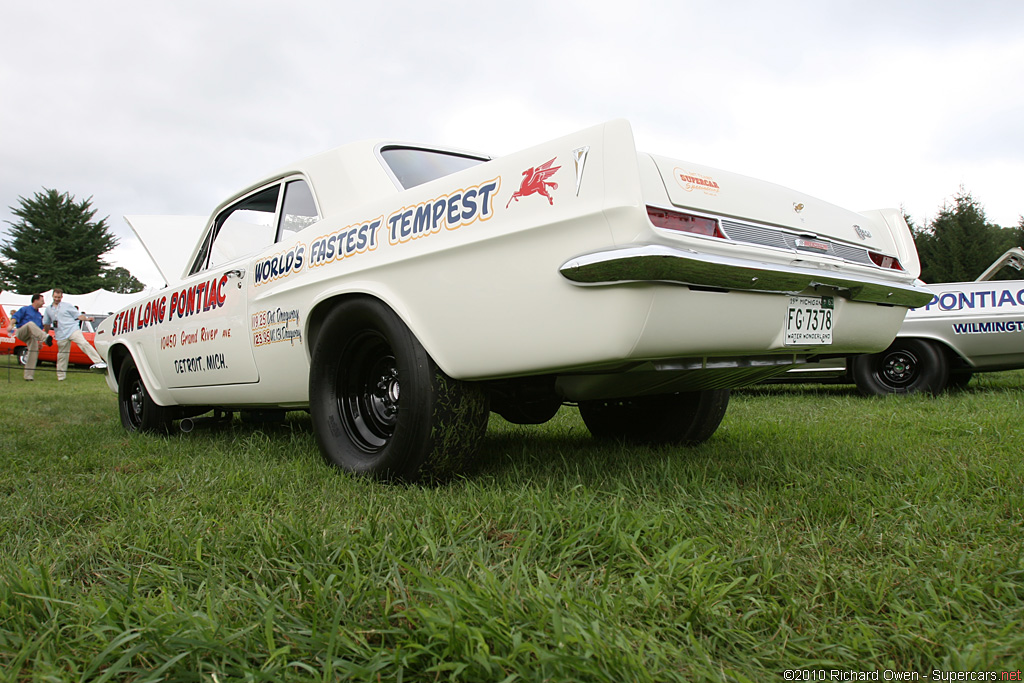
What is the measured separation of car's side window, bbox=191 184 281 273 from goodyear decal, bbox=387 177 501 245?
146cm

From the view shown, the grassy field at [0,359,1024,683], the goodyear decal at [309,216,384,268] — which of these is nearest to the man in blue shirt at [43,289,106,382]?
the grassy field at [0,359,1024,683]

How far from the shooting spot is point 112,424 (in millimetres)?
4957

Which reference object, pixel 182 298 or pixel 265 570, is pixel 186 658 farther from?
pixel 182 298

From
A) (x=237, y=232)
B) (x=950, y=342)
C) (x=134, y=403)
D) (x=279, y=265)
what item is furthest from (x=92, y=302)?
(x=950, y=342)

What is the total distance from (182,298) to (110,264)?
4645 centimetres

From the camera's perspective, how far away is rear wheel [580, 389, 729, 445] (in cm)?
328

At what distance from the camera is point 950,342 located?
19.3 feet

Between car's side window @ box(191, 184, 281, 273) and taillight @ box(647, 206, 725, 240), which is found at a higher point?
car's side window @ box(191, 184, 281, 273)

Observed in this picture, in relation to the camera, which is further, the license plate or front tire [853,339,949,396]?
front tire [853,339,949,396]

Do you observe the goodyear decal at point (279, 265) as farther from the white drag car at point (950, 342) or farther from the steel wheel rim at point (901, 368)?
the steel wheel rim at point (901, 368)

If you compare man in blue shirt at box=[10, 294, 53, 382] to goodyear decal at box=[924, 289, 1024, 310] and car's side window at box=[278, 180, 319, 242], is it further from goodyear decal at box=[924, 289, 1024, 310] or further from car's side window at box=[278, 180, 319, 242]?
goodyear decal at box=[924, 289, 1024, 310]

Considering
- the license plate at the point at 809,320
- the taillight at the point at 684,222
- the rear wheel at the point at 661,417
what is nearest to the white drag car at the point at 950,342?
the rear wheel at the point at 661,417

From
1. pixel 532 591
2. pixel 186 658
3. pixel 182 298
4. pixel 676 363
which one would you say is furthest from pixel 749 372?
pixel 182 298

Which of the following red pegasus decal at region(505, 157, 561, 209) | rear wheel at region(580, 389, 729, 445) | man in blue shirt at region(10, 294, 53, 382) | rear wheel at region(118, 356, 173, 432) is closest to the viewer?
red pegasus decal at region(505, 157, 561, 209)
